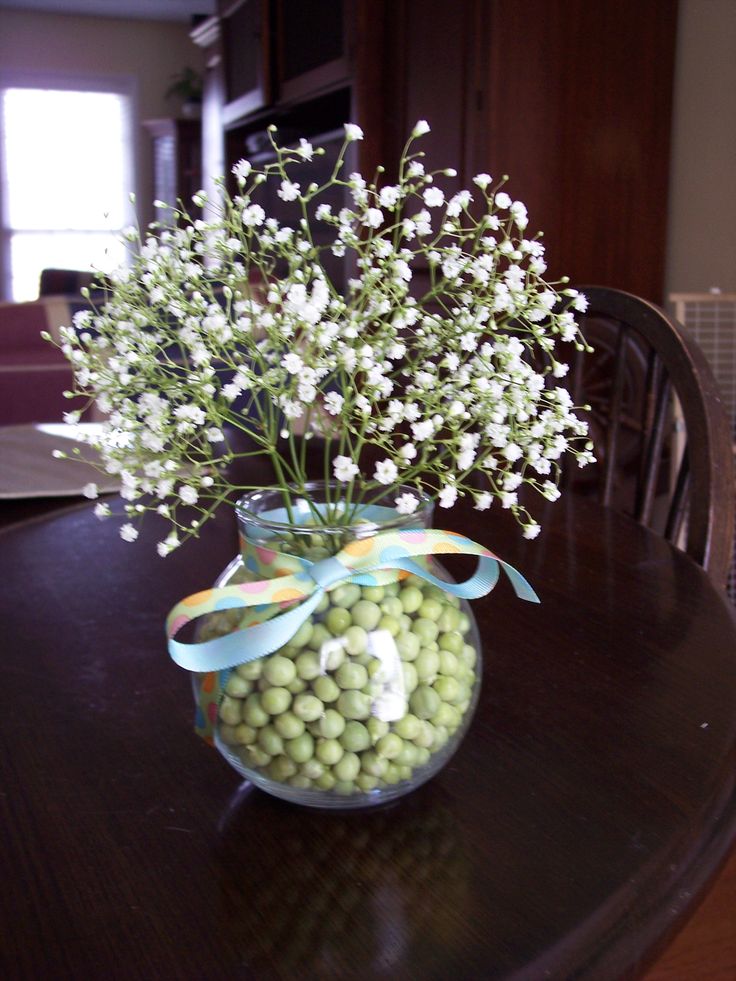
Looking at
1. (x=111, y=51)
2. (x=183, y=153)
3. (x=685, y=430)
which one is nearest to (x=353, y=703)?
(x=685, y=430)

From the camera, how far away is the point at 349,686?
1.48 feet

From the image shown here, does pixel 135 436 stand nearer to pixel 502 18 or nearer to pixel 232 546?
pixel 232 546

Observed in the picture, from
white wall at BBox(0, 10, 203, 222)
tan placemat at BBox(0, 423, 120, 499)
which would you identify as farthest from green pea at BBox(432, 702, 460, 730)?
white wall at BBox(0, 10, 203, 222)

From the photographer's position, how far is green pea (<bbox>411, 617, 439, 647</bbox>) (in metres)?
0.48

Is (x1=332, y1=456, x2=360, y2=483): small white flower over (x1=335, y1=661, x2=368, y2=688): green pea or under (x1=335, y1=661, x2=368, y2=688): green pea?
over

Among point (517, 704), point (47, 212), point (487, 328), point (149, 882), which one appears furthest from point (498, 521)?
point (47, 212)

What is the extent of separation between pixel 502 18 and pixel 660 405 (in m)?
1.66

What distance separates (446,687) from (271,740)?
0.09 meters

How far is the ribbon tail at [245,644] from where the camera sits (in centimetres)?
45

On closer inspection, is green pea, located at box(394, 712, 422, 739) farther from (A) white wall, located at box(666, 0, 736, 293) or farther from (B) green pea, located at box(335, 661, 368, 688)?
(A) white wall, located at box(666, 0, 736, 293)

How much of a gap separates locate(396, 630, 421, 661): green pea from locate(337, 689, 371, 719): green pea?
1.1 inches

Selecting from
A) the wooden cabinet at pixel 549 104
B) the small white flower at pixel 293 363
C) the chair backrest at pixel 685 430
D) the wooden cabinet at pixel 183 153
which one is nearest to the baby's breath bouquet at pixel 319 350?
the small white flower at pixel 293 363

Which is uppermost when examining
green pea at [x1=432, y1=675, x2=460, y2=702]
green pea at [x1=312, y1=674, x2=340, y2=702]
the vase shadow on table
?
green pea at [x1=312, y1=674, x2=340, y2=702]

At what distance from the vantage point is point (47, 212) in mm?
A: 6746
